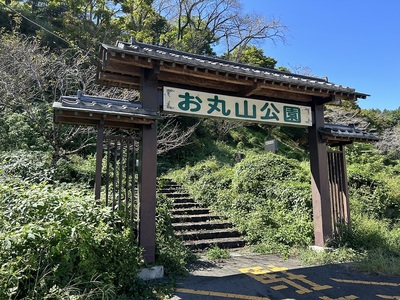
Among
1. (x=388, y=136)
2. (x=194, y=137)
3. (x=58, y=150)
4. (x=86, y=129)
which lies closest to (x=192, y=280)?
(x=58, y=150)

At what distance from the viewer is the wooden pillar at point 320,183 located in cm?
680

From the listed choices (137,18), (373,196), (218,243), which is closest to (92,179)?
(218,243)

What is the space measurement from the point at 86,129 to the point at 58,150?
1431 millimetres

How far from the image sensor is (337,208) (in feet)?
23.9

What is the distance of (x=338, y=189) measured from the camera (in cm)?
738

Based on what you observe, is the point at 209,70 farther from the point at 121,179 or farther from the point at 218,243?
the point at 218,243

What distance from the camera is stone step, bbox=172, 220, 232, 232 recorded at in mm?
8125

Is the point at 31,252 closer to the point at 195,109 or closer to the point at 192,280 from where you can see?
the point at 192,280

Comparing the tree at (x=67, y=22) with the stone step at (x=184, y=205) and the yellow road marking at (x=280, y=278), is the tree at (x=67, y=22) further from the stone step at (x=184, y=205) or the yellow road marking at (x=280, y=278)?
the yellow road marking at (x=280, y=278)

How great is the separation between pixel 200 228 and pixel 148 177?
3818mm

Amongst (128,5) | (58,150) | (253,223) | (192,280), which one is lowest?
(192,280)

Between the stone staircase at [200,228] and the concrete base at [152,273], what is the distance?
2.25 m

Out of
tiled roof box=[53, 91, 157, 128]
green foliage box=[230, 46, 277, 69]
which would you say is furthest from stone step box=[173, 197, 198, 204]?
green foliage box=[230, 46, 277, 69]

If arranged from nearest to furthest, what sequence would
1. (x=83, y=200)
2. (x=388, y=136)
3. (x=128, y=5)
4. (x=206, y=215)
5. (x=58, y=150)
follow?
(x=83, y=200) → (x=206, y=215) → (x=58, y=150) → (x=128, y=5) → (x=388, y=136)
